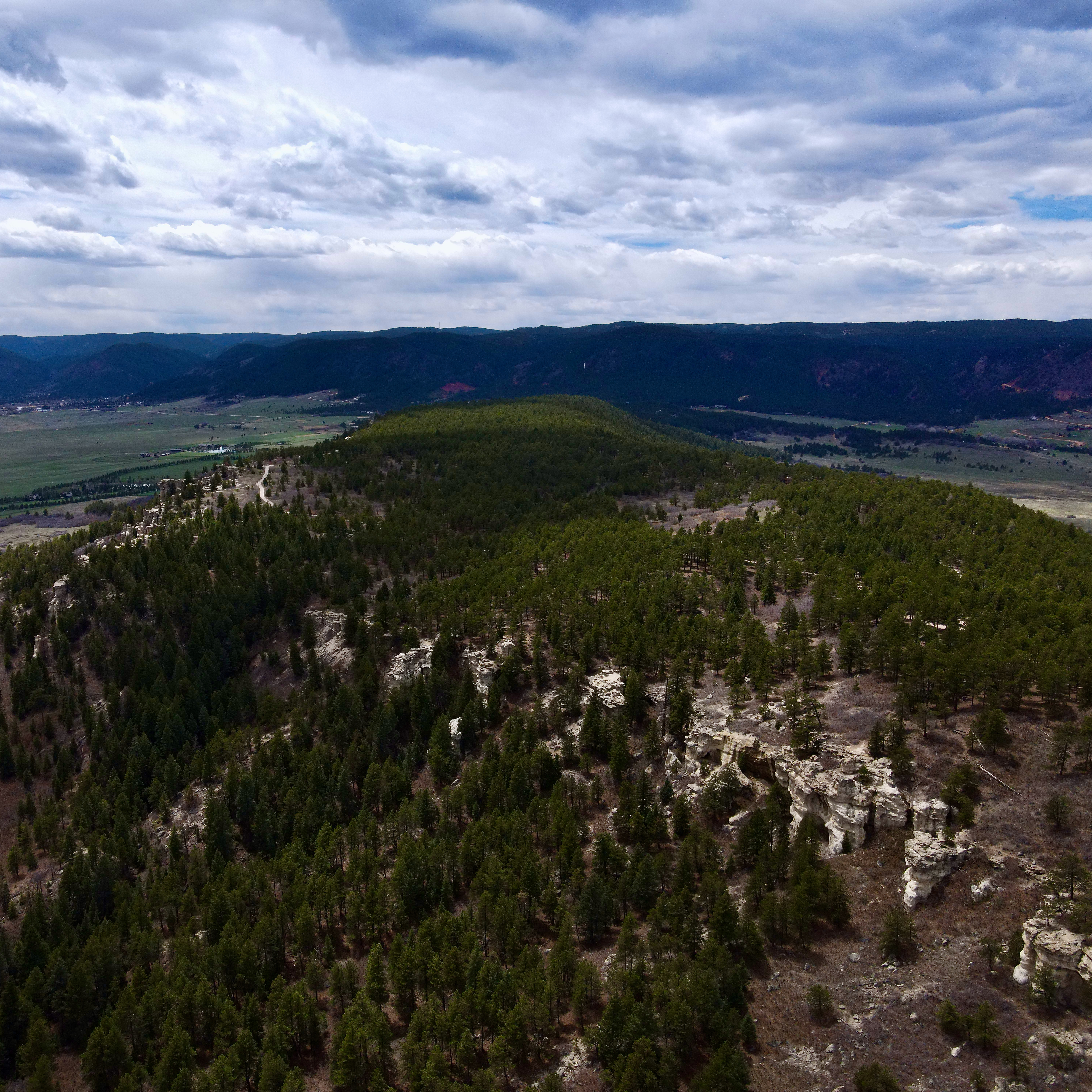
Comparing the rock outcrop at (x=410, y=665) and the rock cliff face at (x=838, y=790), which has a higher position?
the rock cliff face at (x=838, y=790)

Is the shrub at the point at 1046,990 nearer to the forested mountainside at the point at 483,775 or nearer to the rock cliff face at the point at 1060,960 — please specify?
the rock cliff face at the point at 1060,960

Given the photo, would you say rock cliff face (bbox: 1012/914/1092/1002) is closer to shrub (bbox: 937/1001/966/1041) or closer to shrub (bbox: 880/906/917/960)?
shrub (bbox: 937/1001/966/1041)

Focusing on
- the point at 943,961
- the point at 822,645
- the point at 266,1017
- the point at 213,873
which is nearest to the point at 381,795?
the point at 213,873

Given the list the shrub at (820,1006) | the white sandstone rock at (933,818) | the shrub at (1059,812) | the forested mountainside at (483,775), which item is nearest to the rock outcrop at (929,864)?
the forested mountainside at (483,775)

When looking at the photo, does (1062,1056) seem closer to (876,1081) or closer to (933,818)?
(876,1081)

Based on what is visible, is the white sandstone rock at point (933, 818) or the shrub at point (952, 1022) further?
the white sandstone rock at point (933, 818)

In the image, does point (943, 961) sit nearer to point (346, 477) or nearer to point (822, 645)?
point (822, 645)

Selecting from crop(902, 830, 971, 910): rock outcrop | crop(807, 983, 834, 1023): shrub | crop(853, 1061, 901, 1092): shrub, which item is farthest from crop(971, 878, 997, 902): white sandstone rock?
crop(853, 1061, 901, 1092): shrub
